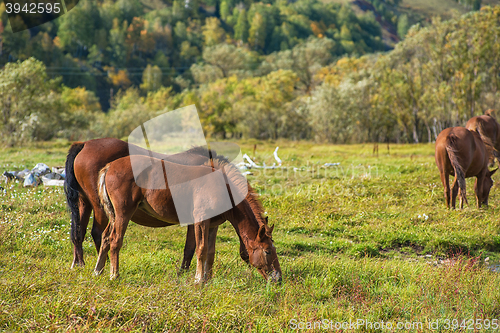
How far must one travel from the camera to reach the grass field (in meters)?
4.27

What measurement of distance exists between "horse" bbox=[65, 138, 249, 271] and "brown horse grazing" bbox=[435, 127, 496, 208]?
7532 millimetres

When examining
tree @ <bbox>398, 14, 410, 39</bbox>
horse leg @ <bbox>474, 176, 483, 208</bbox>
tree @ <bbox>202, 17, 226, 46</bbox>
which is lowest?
horse leg @ <bbox>474, 176, 483, 208</bbox>

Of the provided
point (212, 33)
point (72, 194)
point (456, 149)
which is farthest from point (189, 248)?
point (212, 33)

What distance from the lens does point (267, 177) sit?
1527cm

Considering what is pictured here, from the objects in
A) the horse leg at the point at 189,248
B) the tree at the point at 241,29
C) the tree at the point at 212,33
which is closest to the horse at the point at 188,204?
the horse leg at the point at 189,248

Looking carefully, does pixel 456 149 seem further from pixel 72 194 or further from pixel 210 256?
pixel 72 194

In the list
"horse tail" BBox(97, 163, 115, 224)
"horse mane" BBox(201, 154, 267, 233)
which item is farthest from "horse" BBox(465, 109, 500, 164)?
"horse tail" BBox(97, 163, 115, 224)

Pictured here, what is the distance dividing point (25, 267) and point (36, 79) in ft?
97.8

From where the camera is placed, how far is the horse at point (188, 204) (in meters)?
5.20

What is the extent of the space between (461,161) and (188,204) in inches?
342

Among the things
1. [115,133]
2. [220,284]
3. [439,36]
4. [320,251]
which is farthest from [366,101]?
[220,284]

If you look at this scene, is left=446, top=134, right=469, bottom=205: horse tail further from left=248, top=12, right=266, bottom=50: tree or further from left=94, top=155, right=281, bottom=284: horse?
left=248, top=12, right=266, bottom=50: tree

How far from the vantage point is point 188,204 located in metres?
5.35

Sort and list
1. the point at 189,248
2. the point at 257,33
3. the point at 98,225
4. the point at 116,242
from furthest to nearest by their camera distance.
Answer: the point at 257,33 < the point at 98,225 < the point at 189,248 < the point at 116,242
